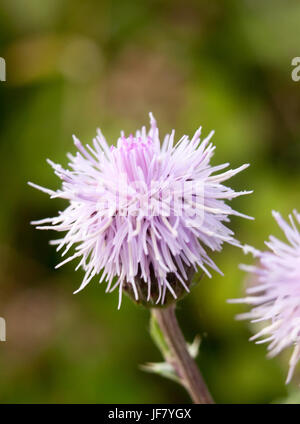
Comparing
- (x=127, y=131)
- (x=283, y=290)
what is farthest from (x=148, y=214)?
(x=127, y=131)

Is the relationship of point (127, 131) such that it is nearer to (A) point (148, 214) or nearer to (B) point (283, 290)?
(A) point (148, 214)

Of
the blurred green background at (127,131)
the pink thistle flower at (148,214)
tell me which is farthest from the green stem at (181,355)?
the blurred green background at (127,131)

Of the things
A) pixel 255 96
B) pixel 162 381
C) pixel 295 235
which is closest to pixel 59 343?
pixel 162 381

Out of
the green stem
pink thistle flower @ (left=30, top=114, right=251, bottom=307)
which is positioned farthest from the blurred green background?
pink thistle flower @ (left=30, top=114, right=251, bottom=307)

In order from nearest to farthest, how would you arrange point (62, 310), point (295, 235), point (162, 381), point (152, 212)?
point (295, 235)
point (152, 212)
point (162, 381)
point (62, 310)

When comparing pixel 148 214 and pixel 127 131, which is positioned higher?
pixel 127 131

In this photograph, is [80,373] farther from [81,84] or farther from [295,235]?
[295,235]

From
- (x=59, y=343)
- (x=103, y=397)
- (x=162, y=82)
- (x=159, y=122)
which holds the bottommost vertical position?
(x=103, y=397)
